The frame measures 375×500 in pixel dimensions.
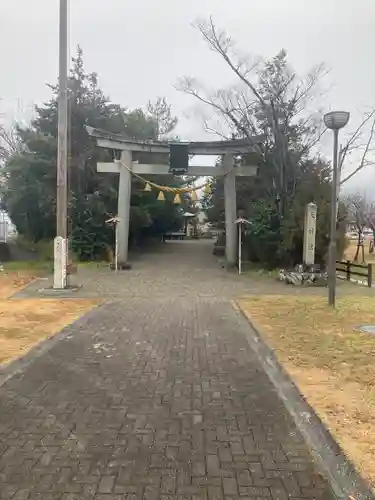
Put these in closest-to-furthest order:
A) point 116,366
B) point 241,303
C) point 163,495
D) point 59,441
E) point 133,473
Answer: point 163,495
point 133,473
point 59,441
point 116,366
point 241,303

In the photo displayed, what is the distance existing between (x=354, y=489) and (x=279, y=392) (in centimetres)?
212

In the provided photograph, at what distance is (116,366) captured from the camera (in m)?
6.27

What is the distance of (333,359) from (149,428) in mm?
3040

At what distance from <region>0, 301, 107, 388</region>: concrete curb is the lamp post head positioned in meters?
6.56

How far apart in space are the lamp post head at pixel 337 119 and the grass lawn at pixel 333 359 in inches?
155

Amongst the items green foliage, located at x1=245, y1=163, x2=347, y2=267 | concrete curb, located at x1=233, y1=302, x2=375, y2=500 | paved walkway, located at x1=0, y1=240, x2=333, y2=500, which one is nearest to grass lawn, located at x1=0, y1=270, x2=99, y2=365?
paved walkway, located at x1=0, y1=240, x2=333, y2=500

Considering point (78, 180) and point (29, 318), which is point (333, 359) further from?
point (78, 180)

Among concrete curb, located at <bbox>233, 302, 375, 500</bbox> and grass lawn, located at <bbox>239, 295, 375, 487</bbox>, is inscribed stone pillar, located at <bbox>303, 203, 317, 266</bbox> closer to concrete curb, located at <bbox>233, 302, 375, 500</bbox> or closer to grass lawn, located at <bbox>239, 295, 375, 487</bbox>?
grass lawn, located at <bbox>239, 295, 375, 487</bbox>

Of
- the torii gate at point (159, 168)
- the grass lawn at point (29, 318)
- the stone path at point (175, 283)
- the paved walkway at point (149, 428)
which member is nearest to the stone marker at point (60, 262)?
the stone path at point (175, 283)

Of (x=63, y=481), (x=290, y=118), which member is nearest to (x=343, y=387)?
(x=63, y=481)

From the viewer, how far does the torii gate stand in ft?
75.2

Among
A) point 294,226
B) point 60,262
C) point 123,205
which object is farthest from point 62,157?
point 294,226

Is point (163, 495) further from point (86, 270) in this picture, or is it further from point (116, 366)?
point (86, 270)

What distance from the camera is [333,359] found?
6.34m
